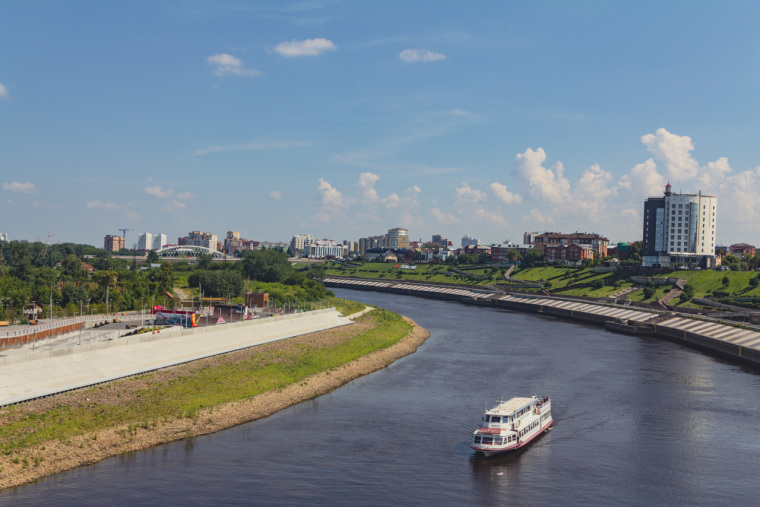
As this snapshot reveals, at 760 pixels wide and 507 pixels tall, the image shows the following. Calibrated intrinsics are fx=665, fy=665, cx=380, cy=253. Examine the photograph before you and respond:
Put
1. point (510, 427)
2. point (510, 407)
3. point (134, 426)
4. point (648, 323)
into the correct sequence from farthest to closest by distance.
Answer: point (648, 323), point (510, 407), point (510, 427), point (134, 426)

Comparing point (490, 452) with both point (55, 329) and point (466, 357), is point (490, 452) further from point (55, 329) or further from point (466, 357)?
point (55, 329)

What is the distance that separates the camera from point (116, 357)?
51.3 metres

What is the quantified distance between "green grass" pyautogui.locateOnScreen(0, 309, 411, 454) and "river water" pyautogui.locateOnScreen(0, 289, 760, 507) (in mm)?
3450

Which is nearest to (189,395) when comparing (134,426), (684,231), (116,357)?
(134,426)

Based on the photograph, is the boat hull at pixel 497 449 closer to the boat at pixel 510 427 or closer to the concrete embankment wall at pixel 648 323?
the boat at pixel 510 427

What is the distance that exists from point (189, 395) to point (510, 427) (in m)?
22.8

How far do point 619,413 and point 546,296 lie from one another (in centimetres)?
10241

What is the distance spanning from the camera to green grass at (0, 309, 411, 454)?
3728 centimetres

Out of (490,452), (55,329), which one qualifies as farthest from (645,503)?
(55,329)

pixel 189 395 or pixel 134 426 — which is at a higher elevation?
pixel 189 395

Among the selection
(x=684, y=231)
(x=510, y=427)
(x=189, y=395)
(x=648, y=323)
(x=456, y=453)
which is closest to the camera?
(x=456, y=453)

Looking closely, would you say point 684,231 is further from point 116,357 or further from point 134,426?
point 134,426

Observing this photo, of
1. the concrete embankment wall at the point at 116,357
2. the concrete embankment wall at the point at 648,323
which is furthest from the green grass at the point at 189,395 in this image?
the concrete embankment wall at the point at 648,323

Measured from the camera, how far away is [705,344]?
86.0m
